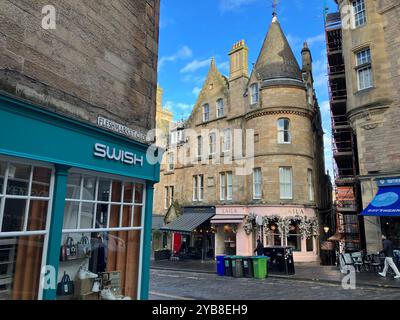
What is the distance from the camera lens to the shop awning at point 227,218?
80.1 ft

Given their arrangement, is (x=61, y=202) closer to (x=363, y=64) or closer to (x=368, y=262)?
(x=368, y=262)

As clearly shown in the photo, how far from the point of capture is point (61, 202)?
606 centimetres

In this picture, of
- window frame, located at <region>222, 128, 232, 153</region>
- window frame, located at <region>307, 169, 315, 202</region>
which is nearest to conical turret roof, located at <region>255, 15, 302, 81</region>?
window frame, located at <region>222, 128, 232, 153</region>

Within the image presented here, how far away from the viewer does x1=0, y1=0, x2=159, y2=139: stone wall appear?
211 inches

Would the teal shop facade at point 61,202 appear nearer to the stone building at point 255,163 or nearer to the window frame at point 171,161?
the stone building at point 255,163

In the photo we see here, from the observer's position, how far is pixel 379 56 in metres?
18.2

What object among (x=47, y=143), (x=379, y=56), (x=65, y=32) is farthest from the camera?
(x=379, y=56)

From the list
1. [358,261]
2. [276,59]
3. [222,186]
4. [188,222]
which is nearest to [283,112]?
[276,59]

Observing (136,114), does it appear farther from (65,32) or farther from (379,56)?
(379,56)

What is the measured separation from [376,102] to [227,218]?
12637mm

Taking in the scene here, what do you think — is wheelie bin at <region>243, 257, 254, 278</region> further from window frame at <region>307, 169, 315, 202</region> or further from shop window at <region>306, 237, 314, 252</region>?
window frame at <region>307, 169, 315, 202</region>

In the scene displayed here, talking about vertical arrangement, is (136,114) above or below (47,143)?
above

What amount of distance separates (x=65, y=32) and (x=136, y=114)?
254cm

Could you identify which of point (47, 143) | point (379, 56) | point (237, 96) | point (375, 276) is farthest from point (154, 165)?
point (237, 96)
